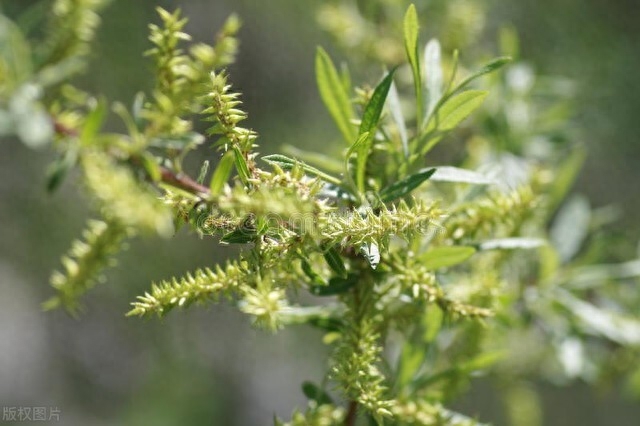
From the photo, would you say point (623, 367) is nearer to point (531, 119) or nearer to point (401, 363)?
point (531, 119)

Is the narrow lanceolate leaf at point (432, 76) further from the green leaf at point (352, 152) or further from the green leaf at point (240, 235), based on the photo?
the green leaf at point (240, 235)

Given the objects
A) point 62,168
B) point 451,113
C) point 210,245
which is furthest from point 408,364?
point 210,245

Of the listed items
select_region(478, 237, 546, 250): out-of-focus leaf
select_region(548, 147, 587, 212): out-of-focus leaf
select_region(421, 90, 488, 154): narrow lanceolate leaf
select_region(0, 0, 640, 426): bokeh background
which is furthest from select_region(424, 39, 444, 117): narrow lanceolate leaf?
select_region(0, 0, 640, 426): bokeh background

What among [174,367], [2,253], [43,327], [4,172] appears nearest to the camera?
[4,172]

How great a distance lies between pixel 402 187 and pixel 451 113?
0.25 ft

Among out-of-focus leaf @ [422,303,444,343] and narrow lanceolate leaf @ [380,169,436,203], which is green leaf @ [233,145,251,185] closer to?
narrow lanceolate leaf @ [380,169,436,203]

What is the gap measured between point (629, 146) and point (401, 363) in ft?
3.06

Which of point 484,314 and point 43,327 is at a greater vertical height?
point 484,314

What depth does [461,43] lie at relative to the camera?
1.03 m

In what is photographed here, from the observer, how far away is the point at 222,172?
0.42m

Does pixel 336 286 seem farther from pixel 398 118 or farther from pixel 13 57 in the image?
pixel 13 57

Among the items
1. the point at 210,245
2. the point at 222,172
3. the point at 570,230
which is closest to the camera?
the point at 222,172

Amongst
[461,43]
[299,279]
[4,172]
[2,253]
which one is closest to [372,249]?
[299,279]

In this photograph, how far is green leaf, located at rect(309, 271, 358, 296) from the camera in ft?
1.78
